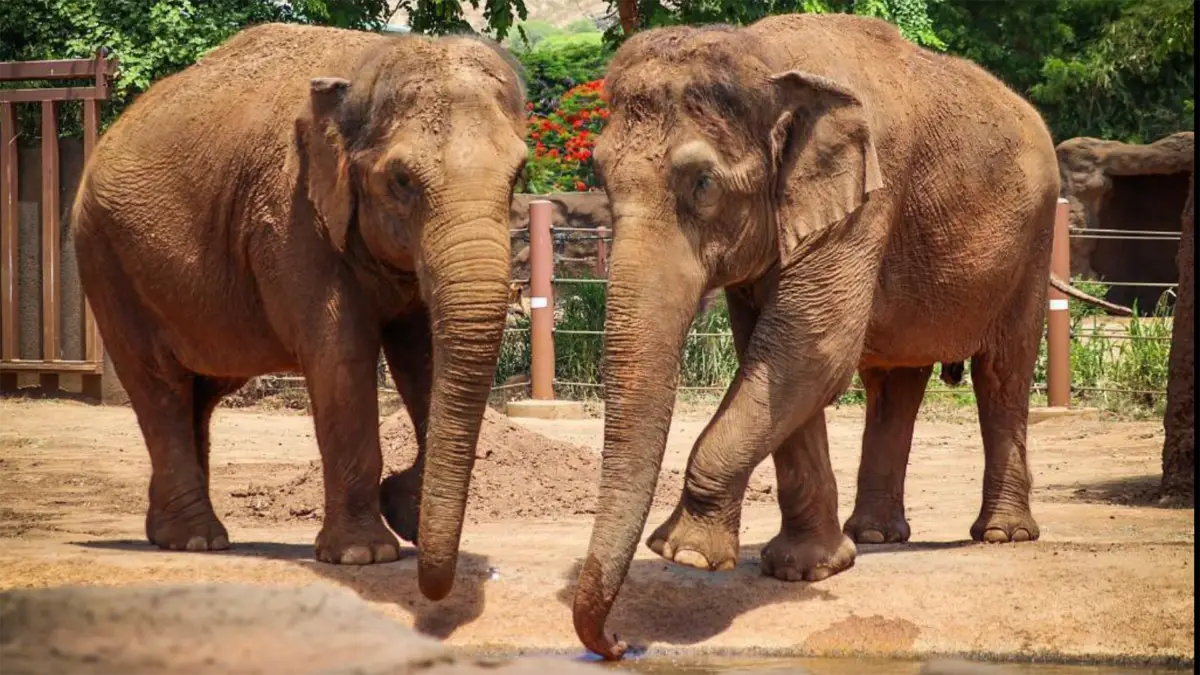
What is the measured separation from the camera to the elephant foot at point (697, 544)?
6801 mm

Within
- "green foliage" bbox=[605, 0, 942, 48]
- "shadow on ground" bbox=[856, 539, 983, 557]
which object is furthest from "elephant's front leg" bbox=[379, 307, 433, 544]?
"green foliage" bbox=[605, 0, 942, 48]

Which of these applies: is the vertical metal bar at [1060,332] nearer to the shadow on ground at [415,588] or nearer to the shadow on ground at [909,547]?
the shadow on ground at [909,547]

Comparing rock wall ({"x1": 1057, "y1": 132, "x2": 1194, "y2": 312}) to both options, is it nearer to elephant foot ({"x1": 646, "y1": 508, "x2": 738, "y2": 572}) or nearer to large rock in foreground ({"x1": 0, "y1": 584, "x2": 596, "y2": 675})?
elephant foot ({"x1": 646, "y1": 508, "x2": 738, "y2": 572})

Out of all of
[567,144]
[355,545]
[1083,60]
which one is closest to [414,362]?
[355,545]

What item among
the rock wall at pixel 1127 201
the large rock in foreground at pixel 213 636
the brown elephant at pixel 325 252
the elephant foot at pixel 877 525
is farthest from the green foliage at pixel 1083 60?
the large rock in foreground at pixel 213 636

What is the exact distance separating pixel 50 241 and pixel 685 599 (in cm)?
956

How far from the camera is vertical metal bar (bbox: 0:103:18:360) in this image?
1569cm

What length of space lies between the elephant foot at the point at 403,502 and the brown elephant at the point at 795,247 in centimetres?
155

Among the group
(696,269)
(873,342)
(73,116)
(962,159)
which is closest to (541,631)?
(696,269)

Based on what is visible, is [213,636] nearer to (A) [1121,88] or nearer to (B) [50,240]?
(B) [50,240]

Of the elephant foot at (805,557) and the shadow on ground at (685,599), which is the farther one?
the elephant foot at (805,557)

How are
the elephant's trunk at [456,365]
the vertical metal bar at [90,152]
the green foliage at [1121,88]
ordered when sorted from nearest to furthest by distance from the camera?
the elephant's trunk at [456,365] < the vertical metal bar at [90,152] < the green foliage at [1121,88]

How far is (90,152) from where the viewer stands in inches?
→ 595

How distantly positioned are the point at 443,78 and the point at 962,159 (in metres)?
2.25
